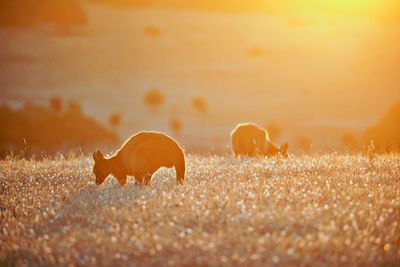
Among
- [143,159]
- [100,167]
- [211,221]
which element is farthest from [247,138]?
[211,221]

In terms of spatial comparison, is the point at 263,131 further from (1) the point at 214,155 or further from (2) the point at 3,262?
(2) the point at 3,262

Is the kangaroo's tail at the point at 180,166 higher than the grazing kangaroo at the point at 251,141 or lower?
lower

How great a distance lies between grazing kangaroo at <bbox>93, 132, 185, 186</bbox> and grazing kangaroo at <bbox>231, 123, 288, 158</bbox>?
9.71 m

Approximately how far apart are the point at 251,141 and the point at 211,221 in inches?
574

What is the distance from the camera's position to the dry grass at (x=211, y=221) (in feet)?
28.4

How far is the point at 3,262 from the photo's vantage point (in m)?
9.30

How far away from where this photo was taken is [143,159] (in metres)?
13.9

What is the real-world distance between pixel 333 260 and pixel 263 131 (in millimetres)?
16748

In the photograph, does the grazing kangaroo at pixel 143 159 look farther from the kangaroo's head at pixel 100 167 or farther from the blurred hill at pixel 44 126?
the blurred hill at pixel 44 126

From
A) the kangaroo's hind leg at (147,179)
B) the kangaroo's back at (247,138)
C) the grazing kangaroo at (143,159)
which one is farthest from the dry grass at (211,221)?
the kangaroo's back at (247,138)

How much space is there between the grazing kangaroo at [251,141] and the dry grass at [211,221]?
30.8 feet

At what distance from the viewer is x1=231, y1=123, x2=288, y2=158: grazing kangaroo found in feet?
79.6

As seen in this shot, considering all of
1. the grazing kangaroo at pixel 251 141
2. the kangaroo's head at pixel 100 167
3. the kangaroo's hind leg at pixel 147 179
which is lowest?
the kangaroo's hind leg at pixel 147 179

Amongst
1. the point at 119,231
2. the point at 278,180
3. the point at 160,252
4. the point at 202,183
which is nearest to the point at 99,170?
the point at 202,183
